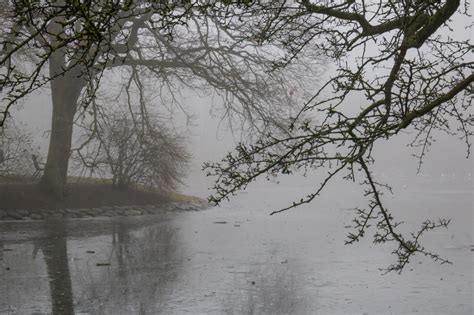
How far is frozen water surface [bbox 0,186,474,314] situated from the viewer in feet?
24.3

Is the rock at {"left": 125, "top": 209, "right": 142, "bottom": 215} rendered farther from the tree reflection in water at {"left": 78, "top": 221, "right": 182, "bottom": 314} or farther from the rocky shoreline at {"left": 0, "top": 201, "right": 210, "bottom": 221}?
the tree reflection in water at {"left": 78, "top": 221, "right": 182, "bottom": 314}

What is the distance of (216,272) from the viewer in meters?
9.70

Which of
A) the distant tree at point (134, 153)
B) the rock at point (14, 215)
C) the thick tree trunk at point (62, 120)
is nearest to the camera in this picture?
the rock at point (14, 215)

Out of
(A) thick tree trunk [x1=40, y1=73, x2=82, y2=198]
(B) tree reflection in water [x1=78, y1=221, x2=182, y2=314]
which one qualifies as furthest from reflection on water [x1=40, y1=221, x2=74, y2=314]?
(A) thick tree trunk [x1=40, y1=73, x2=82, y2=198]

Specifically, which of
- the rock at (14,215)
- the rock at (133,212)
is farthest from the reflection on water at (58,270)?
the rock at (133,212)

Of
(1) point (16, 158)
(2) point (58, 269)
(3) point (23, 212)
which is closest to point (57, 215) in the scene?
(3) point (23, 212)

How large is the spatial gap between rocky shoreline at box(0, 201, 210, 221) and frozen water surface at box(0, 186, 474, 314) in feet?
4.03

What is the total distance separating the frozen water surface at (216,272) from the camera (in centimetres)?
742

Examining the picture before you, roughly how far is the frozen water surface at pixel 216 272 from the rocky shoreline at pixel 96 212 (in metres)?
1.23

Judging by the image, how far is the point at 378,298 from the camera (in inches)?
314

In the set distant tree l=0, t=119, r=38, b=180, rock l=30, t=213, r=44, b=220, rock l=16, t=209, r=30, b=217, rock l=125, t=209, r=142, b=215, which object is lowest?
rock l=30, t=213, r=44, b=220

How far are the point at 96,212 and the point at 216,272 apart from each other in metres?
11.3

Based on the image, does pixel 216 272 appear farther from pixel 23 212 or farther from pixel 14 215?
pixel 23 212

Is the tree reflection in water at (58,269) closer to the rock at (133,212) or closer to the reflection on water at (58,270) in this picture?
the reflection on water at (58,270)
